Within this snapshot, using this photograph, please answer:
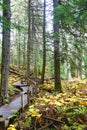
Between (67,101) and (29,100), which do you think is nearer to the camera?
(67,101)

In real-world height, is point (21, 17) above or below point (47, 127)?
above

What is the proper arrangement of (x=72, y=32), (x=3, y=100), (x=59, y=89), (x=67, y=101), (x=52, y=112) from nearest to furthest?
(x=52, y=112) < (x=67, y=101) < (x=3, y=100) < (x=59, y=89) < (x=72, y=32)

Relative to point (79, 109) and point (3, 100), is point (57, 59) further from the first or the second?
point (79, 109)

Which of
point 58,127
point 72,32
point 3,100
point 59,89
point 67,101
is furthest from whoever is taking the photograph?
point 72,32

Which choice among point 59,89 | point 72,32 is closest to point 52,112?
point 59,89

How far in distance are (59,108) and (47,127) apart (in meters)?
1.19

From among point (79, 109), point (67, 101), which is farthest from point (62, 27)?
point (79, 109)

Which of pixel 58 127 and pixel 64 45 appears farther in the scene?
pixel 64 45

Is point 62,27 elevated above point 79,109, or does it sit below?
above

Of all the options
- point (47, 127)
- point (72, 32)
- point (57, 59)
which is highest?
point (72, 32)

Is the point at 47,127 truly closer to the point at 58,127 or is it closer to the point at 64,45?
the point at 58,127

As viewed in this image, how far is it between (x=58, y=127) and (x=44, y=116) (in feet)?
2.15

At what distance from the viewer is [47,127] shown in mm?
7891

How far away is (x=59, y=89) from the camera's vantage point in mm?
16125
